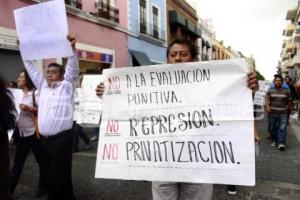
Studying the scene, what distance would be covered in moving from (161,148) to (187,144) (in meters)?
0.19

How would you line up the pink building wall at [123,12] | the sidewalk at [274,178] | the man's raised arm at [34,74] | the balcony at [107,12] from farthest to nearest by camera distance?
1. the pink building wall at [123,12]
2. the balcony at [107,12]
3. the sidewalk at [274,178]
4. the man's raised arm at [34,74]

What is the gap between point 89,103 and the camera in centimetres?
873

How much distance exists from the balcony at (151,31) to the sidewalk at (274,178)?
13.2 metres

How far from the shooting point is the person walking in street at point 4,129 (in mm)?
2316

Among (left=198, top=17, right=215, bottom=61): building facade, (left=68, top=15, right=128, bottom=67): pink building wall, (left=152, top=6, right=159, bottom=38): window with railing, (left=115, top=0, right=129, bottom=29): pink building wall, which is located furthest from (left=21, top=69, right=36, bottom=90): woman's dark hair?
(left=198, top=17, right=215, bottom=61): building facade

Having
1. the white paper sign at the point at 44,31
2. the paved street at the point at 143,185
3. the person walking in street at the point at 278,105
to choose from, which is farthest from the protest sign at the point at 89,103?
the white paper sign at the point at 44,31

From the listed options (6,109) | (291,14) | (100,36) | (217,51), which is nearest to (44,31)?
(6,109)

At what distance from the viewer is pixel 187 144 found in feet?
8.95

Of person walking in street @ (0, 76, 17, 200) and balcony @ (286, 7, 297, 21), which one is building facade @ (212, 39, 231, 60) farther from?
person walking in street @ (0, 76, 17, 200)

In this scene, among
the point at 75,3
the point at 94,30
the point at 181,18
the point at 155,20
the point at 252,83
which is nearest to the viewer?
the point at 252,83

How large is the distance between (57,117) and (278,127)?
19.5 feet

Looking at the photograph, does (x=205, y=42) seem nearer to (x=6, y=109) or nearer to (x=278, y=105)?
(x=278, y=105)

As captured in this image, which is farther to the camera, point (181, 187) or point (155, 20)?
point (155, 20)

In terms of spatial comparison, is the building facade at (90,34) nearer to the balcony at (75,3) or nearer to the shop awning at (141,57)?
the balcony at (75,3)
